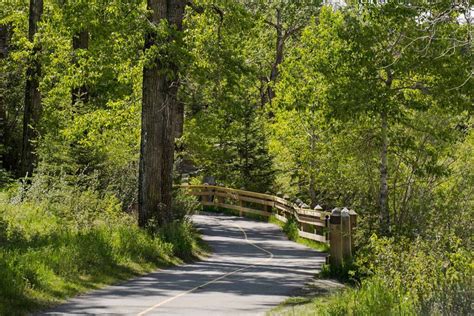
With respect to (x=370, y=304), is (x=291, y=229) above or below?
above

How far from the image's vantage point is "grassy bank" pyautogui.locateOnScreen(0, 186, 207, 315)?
12.6m

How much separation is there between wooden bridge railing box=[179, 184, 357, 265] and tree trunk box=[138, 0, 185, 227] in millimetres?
4611

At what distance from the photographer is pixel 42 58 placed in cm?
2678

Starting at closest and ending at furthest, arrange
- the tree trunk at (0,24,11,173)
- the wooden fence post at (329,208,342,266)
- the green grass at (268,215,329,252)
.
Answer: the wooden fence post at (329,208,342,266) → the green grass at (268,215,329,252) → the tree trunk at (0,24,11,173)

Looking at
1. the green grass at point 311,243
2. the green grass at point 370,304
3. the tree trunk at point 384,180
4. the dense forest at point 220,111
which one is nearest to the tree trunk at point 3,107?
the dense forest at point 220,111

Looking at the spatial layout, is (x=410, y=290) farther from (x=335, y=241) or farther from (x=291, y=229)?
(x=291, y=229)

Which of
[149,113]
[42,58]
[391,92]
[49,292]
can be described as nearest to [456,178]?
[391,92]

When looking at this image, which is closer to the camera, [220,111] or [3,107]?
[220,111]

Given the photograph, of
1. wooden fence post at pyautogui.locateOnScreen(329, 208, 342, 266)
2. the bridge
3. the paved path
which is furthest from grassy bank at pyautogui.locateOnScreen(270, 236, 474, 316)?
wooden fence post at pyautogui.locateOnScreen(329, 208, 342, 266)

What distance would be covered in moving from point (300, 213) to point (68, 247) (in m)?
13.6

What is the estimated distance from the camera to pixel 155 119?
66.4 feet

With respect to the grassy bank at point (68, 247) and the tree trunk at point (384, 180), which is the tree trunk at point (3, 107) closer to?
the grassy bank at point (68, 247)

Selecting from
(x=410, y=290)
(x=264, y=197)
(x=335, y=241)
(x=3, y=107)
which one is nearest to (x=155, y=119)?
(x=335, y=241)

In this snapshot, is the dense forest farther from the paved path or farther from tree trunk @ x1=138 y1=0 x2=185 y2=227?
the paved path
